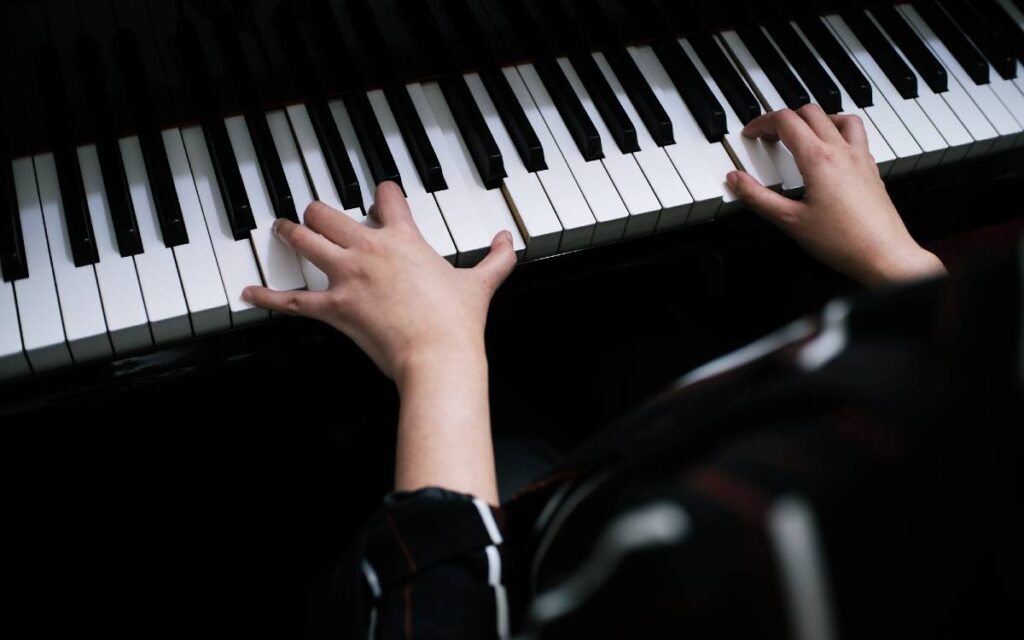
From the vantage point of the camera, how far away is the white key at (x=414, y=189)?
3.36 ft

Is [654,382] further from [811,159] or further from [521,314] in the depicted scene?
[811,159]

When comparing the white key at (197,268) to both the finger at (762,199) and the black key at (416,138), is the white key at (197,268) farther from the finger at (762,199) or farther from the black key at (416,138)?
the finger at (762,199)

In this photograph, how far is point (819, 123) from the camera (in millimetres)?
1135

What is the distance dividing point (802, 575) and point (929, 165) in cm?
96

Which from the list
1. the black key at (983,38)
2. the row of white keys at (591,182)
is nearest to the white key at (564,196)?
the row of white keys at (591,182)

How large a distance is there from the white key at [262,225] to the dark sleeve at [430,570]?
0.32m

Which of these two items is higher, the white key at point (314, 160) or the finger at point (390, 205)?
the white key at point (314, 160)

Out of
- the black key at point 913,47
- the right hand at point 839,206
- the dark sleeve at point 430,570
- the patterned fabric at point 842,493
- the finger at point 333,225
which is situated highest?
the black key at point 913,47

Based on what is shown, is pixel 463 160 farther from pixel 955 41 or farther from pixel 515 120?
pixel 955 41

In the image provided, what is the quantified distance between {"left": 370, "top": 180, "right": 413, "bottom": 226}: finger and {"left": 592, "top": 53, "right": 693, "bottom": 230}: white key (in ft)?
0.97

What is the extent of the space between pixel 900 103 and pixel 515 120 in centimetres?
53

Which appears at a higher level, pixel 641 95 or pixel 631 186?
pixel 641 95

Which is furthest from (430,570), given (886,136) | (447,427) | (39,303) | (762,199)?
(886,136)

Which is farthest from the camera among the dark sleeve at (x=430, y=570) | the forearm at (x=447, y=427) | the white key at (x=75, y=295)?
the white key at (x=75, y=295)
